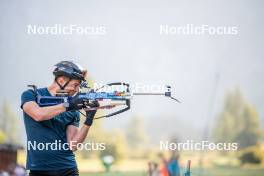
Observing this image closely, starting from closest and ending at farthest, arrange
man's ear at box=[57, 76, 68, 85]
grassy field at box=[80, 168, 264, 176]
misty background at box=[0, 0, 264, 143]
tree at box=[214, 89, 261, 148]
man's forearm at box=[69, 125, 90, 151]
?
man's forearm at box=[69, 125, 90, 151], man's ear at box=[57, 76, 68, 85], misty background at box=[0, 0, 264, 143], tree at box=[214, 89, 261, 148], grassy field at box=[80, 168, 264, 176]

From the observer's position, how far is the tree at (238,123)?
6.98 metres

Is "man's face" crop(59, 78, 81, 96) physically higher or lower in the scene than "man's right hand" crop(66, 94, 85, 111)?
higher

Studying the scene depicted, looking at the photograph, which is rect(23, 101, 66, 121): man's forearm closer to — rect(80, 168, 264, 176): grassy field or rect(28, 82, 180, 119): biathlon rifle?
rect(28, 82, 180, 119): biathlon rifle

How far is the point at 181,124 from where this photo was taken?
6949 millimetres

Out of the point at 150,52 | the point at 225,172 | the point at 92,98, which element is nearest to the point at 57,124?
the point at 92,98

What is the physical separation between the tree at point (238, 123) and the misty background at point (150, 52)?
0.09 metres

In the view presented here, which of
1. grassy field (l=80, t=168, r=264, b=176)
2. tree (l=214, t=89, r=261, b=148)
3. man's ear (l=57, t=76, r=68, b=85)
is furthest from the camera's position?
grassy field (l=80, t=168, r=264, b=176)

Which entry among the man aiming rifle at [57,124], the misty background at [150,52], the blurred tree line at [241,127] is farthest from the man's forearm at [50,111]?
the blurred tree line at [241,127]

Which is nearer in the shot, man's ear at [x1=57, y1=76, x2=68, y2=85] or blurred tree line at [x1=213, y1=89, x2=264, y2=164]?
man's ear at [x1=57, y1=76, x2=68, y2=85]

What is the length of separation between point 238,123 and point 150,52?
127 centimetres

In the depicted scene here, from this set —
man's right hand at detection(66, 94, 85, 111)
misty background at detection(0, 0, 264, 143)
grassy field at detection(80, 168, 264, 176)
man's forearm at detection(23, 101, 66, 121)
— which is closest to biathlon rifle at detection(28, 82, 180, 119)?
man's right hand at detection(66, 94, 85, 111)

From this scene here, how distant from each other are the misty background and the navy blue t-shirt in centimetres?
254

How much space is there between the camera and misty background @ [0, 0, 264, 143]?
262 inches

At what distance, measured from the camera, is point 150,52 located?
6777mm
